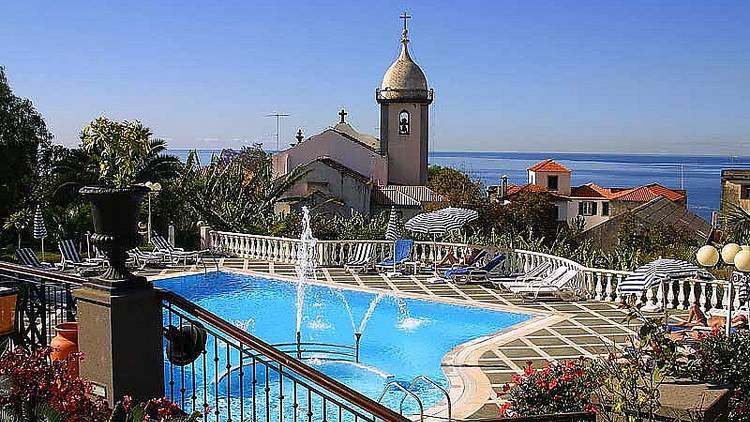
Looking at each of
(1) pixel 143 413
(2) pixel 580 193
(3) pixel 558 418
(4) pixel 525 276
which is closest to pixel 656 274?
(4) pixel 525 276

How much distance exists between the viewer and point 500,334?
1266 cm

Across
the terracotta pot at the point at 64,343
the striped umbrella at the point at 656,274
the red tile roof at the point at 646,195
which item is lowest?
the striped umbrella at the point at 656,274

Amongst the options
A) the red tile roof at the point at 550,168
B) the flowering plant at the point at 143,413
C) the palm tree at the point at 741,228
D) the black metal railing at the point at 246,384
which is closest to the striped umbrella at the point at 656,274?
the palm tree at the point at 741,228

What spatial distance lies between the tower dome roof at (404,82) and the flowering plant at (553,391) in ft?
142

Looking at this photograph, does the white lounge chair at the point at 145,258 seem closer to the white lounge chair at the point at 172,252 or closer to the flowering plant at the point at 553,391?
the white lounge chair at the point at 172,252

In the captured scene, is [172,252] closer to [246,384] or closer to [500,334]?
[246,384]

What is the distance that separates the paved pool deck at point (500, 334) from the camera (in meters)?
9.83

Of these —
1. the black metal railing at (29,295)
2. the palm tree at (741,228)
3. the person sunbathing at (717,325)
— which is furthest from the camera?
the palm tree at (741,228)

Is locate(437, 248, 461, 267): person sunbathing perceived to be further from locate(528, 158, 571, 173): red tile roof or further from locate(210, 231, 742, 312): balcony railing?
locate(528, 158, 571, 173): red tile roof

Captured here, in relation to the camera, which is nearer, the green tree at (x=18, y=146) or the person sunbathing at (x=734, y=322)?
the person sunbathing at (x=734, y=322)

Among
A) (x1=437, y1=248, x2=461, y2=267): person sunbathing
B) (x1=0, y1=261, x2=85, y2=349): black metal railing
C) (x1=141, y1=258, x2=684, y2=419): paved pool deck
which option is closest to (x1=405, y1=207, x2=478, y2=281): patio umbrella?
(x1=437, y1=248, x2=461, y2=267): person sunbathing

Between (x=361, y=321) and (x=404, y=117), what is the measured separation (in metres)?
36.4

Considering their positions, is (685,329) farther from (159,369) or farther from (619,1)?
(619,1)

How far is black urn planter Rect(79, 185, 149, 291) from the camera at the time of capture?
16.0 feet
